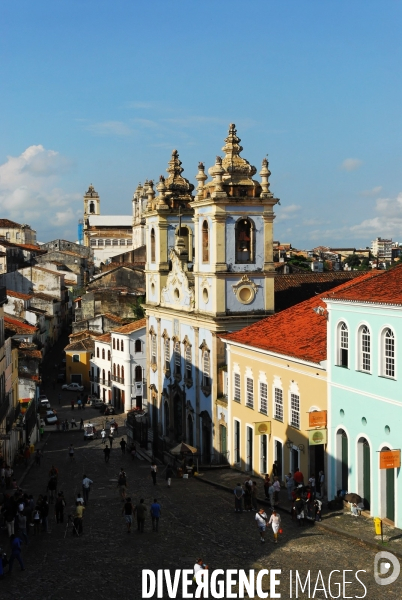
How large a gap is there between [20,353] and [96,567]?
43723mm

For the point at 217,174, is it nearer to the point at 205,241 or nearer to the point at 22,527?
the point at 205,241

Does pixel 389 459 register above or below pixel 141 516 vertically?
above

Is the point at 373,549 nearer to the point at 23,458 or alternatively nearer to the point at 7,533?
the point at 7,533

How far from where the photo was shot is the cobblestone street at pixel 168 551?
21547mm

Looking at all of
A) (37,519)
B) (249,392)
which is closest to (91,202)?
(249,392)

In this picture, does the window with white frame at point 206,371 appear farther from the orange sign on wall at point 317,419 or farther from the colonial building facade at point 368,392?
the colonial building facade at point 368,392

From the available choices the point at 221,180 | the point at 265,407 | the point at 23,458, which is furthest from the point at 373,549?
the point at 23,458

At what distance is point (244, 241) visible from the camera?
42.9 m

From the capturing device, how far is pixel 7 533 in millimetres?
27281

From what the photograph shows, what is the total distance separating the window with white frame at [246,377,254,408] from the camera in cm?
3669

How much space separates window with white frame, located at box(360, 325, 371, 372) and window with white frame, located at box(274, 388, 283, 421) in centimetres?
659

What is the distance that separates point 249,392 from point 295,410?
16.4 ft

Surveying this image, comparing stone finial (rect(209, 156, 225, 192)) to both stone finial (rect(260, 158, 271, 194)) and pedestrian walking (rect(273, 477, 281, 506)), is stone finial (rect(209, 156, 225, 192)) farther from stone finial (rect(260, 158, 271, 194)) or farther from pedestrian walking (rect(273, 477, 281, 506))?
pedestrian walking (rect(273, 477, 281, 506))

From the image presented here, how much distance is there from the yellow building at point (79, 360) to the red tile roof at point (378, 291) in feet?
176
